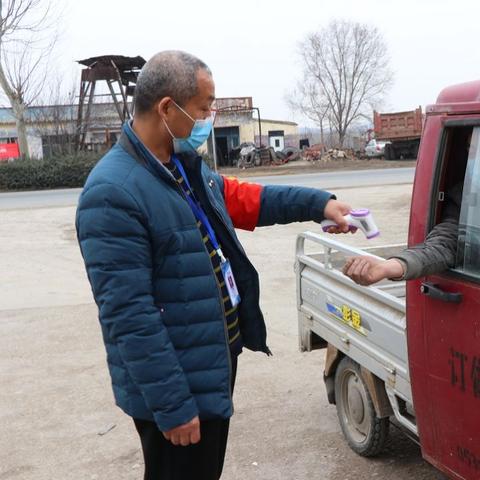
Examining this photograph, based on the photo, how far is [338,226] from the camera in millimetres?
2543

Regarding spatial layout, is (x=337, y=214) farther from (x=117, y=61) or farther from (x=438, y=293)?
(x=117, y=61)

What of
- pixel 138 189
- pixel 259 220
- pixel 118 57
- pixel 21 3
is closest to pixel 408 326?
pixel 259 220

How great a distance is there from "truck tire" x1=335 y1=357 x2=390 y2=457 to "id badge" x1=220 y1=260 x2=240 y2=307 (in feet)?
4.88

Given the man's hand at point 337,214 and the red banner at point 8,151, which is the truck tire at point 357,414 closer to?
the man's hand at point 337,214

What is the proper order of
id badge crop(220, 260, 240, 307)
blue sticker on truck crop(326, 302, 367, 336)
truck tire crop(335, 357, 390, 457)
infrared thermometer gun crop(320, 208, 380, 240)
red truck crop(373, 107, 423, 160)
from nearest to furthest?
id badge crop(220, 260, 240, 307)
infrared thermometer gun crop(320, 208, 380, 240)
blue sticker on truck crop(326, 302, 367, 336)
truck tire crop(335, 357, 390, 457)
red truck crop(373, 107, 423, 160)

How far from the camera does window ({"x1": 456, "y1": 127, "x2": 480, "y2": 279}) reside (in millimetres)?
2352

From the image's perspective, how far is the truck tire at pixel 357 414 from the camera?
3555 millimetres

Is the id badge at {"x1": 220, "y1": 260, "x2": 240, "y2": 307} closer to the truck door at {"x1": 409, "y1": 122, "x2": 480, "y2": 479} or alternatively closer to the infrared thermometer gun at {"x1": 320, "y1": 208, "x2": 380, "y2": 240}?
the infrared thermometer gun at {"x1": 320, "y1": 208, "x2": 380, "y2": 240}

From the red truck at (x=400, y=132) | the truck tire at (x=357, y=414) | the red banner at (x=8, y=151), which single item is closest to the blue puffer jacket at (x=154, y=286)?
A: the truck tire at (x=357, y=414)

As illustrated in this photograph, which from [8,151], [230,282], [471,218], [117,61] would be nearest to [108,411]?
[230,282]

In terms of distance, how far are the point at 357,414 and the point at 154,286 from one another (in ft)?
6.83

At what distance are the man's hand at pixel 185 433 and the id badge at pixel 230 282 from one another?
0.45m

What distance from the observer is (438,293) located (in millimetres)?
2443

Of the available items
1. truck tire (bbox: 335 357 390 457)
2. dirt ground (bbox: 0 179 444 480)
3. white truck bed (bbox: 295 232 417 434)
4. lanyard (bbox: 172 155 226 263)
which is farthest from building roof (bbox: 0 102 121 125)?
lanyard (bbox: 172 155 226 263)
